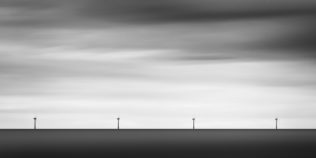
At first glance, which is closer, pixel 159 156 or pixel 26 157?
pixel 26 157

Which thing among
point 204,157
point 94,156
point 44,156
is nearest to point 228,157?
point 204,157

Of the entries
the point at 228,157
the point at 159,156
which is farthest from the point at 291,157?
the point at 159,156

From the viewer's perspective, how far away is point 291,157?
11194cm

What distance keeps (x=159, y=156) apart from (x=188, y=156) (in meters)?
5.07

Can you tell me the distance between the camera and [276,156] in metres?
115

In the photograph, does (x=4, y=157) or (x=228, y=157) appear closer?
(x=4, y=157)

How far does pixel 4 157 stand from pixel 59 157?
8.45 meters

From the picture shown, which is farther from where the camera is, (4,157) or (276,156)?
(276,156)

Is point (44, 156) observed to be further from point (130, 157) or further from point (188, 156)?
point (188, 156)

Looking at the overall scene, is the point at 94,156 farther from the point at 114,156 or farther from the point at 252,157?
the point at 252,157

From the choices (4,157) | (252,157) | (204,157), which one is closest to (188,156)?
(204,157)

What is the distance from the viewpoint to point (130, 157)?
368ft

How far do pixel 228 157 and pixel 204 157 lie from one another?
184 inches

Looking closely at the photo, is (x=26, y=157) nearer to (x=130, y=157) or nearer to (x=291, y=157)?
(x=130, y=157)
